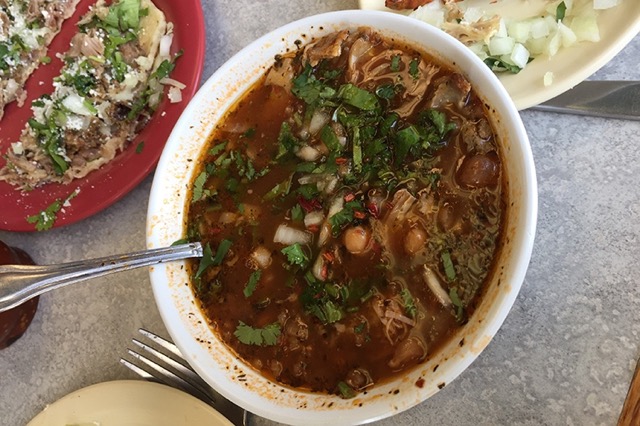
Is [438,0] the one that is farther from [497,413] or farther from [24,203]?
[24,203]

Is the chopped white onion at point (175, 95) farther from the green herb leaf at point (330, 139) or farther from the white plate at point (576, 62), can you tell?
the white plate at point (576, 62)

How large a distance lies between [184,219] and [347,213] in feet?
1.88

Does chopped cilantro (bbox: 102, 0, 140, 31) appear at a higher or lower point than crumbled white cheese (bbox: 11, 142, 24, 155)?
higher

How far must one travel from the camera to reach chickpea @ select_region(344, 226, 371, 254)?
1914 mm

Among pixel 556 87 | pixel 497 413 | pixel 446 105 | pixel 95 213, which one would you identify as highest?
pixel 446 105

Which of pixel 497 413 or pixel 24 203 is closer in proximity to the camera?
pixel 497 413

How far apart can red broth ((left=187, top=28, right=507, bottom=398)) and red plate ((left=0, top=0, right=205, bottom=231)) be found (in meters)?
0.41

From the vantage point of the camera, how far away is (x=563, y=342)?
83.7 inches

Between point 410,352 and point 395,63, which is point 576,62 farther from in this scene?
point 410,352

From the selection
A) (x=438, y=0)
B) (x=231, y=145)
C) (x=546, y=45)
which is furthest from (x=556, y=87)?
(x=231, y=145)

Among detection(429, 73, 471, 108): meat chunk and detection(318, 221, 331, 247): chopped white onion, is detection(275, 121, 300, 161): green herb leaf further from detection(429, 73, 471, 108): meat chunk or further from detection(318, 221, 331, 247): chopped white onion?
detection(429, 73, 471, 108): meat chunk

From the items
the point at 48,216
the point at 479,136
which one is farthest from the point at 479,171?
the point at 48,216

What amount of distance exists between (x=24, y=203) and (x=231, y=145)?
106 cm

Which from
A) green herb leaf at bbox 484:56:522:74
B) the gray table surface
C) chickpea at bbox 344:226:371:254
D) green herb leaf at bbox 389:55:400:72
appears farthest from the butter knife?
chickpea at bbox 344:226:371:254
